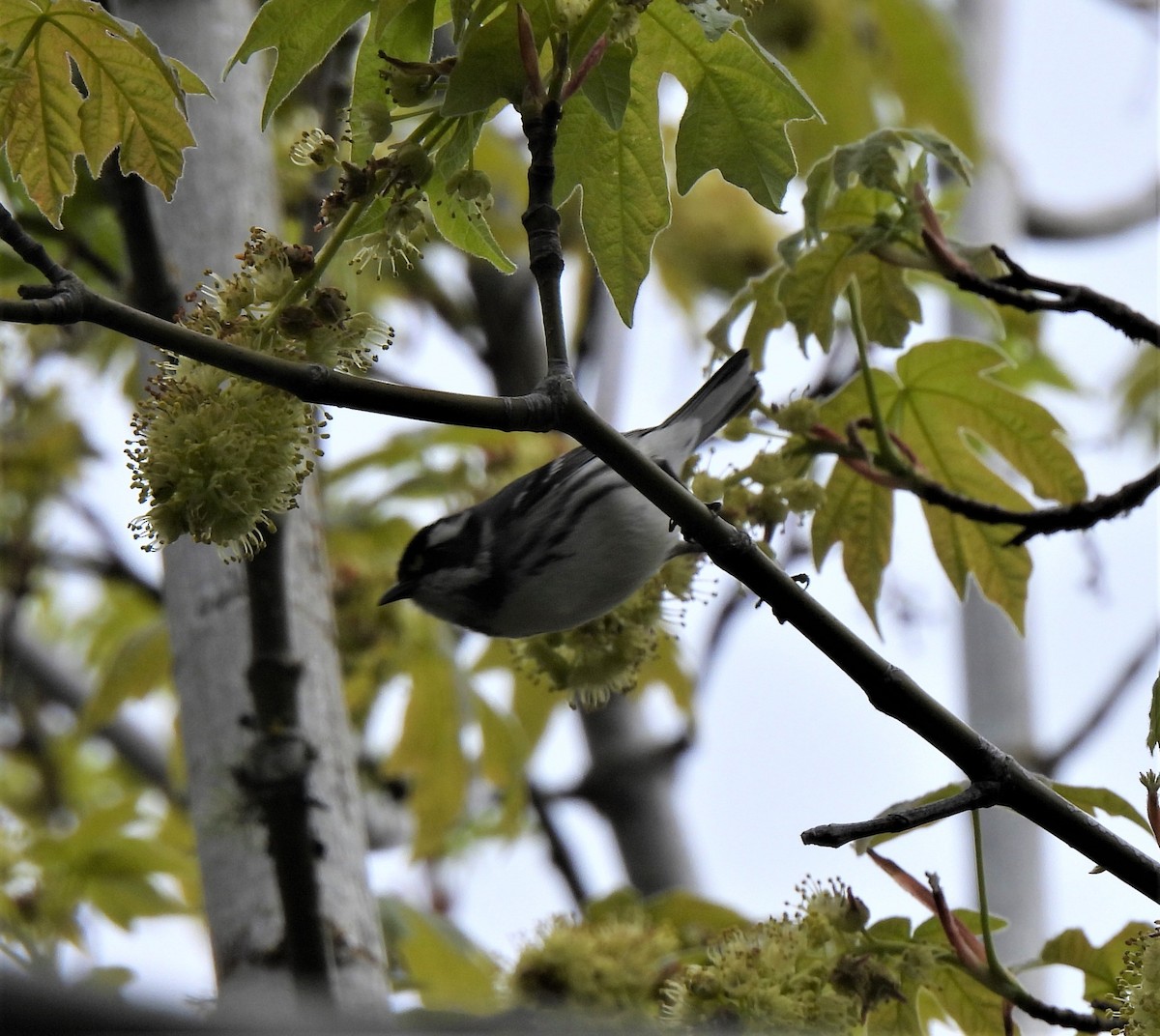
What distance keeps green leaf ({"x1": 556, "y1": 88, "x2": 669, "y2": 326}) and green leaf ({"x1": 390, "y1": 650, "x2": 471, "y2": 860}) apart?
7.77ft

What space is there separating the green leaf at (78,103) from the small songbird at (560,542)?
99 cm

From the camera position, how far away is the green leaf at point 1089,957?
6.74 feet

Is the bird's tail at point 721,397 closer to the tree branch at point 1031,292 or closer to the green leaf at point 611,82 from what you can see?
the tree branch at point 1031,292

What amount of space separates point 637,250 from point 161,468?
69 cm

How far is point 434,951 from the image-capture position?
149 inches

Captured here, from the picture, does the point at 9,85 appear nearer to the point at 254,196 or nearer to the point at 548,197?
the point at 548,197

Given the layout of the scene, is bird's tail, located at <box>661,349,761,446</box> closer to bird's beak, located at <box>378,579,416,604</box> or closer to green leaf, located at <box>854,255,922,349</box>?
green leaf, located at <box>854,255,922,349</box>

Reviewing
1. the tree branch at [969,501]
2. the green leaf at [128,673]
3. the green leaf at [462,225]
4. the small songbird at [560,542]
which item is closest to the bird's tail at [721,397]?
the small songbird at [560,542]

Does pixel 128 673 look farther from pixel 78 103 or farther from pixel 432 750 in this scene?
pixel 78 103

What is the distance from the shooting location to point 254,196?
3.07 metres

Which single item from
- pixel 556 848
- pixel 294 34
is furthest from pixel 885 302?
pixel 556 848

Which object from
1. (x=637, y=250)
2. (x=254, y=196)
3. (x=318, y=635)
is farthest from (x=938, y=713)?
(x=254, y=196)

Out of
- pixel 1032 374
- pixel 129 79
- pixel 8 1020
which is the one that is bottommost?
pixel 8 1020

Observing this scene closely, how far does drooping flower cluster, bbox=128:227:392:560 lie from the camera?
5.40 ft
